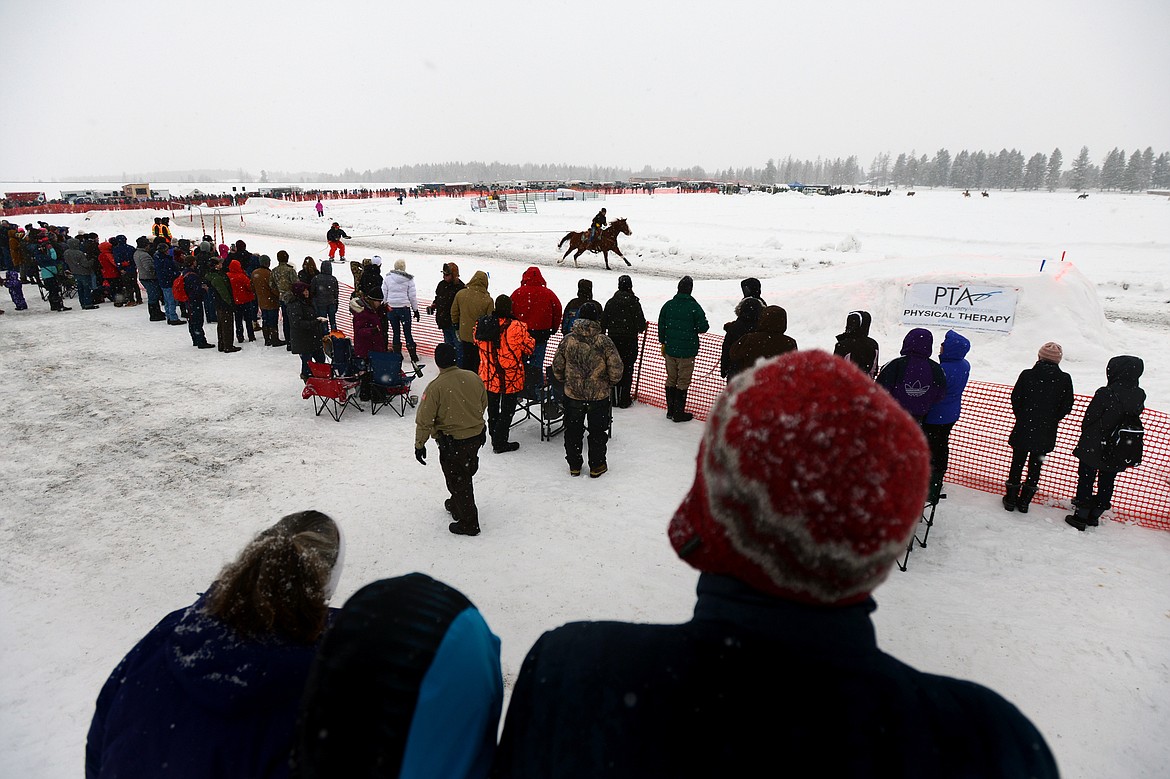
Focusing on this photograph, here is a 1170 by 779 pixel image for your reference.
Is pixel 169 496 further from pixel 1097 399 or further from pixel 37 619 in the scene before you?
pixel 1097 399

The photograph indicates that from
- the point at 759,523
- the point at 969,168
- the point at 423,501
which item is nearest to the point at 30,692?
the point at 423,501

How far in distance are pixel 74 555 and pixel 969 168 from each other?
16228cm

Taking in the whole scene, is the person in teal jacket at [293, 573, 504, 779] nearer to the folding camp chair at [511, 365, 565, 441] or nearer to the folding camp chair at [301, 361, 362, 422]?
the folding camp chair at [511, 365, 565, 441]

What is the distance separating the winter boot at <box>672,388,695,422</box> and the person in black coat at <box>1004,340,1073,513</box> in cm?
376

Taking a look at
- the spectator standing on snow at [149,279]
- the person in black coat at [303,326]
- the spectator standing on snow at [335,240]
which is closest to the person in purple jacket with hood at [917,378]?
the person in black coat at [303,326]

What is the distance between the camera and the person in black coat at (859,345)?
5863 millimetres

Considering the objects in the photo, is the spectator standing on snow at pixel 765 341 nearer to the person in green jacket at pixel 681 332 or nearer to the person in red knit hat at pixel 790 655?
the person in green jacket at pixel 681 332

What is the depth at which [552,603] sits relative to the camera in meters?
4.47

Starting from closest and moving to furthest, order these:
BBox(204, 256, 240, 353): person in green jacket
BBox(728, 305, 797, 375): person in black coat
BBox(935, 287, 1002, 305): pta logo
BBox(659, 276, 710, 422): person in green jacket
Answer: BBox(728, 305, 797, 375): person in black coat, BBox(659, 276, 710, 422): person in green jacket, BBox(935, 287, 1002, 305): pta logo, BBox(204, 256, 240, 353): person in green jacket

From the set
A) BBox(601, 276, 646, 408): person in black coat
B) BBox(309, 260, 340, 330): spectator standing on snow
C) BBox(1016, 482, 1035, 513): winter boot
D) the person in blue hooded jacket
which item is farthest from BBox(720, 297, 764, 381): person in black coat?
BBox(309, 260, 340, 330): spectator standing on snow

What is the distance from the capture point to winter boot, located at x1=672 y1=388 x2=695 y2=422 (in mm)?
8109

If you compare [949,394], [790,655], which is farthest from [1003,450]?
[790,655]

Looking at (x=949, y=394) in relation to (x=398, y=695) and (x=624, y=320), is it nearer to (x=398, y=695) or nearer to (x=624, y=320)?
(x=624, y=320)

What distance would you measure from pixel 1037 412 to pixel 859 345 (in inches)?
69.3
